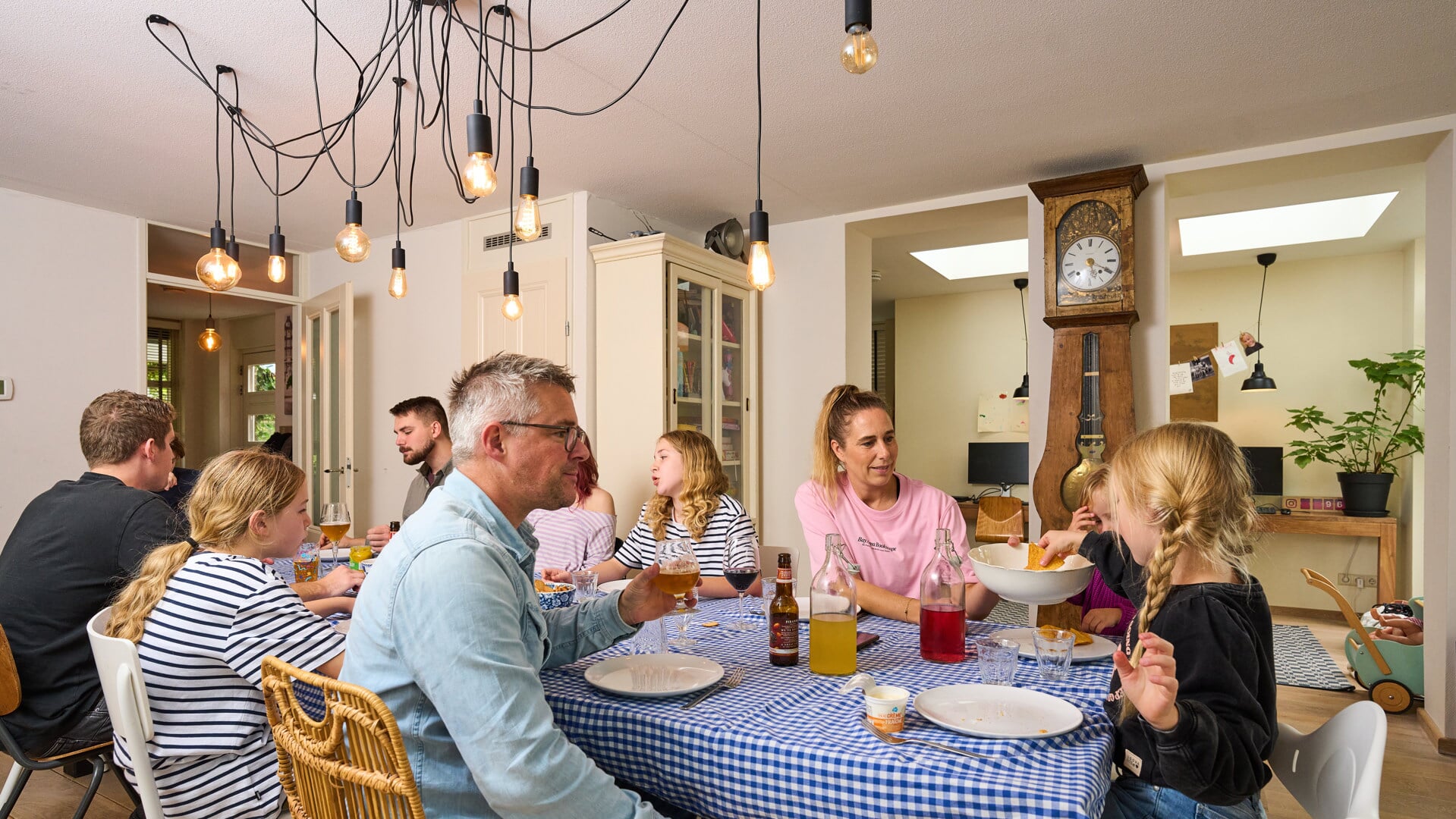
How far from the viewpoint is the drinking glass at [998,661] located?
140 cm

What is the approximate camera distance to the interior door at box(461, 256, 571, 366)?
4.52 m

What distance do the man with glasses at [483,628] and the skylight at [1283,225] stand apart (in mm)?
4693

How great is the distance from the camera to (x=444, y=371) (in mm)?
5051

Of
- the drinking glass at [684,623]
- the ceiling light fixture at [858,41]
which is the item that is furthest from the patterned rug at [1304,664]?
the ceiling light fixture at [858,41]

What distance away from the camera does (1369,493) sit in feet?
16.9

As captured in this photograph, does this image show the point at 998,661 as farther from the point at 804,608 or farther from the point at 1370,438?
the point at 1370,438

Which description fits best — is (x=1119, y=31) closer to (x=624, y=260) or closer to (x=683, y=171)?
(x=683, y=171)

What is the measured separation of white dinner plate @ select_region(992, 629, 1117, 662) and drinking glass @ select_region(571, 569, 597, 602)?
899 mm

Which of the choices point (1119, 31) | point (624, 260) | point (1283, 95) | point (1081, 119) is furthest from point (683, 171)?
point (1283, 95)

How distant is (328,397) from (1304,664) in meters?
5.81

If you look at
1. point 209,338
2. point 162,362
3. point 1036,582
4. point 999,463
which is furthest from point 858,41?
point 162,362

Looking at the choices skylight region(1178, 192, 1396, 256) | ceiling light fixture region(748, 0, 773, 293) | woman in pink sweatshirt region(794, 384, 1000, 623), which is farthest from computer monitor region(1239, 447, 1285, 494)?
ceiling light fixture region(748, 0, 773, 293)

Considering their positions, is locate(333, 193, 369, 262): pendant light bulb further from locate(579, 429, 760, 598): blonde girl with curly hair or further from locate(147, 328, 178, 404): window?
locate(147, 328, 178, 404): window

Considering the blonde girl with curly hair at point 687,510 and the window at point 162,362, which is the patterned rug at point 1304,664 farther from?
the window at point 162,362
